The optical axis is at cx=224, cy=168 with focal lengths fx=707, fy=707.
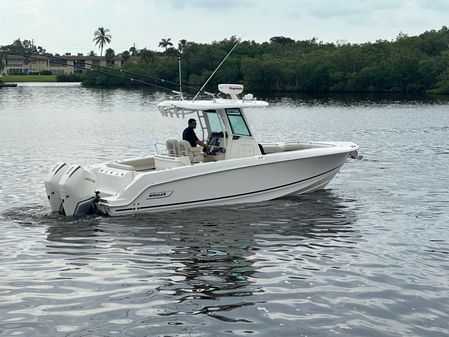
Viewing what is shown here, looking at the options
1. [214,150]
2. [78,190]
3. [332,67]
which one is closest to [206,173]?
[214,150]

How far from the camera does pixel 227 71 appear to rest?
142 metres

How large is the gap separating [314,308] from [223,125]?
8890 mm

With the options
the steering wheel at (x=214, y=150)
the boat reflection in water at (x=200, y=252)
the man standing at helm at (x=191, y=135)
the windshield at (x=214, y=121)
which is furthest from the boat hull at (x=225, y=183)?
the windshield at (x=214, y=121)

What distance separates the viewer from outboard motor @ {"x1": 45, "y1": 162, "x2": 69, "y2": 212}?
54.0 feet

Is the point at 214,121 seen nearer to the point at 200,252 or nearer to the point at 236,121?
the point at 236,121

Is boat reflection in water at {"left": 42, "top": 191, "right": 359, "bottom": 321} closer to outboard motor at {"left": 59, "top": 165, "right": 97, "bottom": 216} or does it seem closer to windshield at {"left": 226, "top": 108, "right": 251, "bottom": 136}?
outboard motor at {"left": 59, "top": 165, "right": 97, "bottom": 216}

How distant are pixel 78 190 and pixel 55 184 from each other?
553 mm

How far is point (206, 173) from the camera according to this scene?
1747 cm

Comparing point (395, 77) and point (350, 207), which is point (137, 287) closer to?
point (350, 207)

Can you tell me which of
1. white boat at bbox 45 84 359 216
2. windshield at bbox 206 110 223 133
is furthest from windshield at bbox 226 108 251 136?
windshield at bbox 206 110 223 133

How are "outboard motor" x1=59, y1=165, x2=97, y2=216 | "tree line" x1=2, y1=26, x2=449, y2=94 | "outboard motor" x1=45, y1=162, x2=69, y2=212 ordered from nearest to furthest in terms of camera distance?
"outboard motor" x1=59, y1=165, x2=97, y2=216 → "outboard motor" x1=45, y1=162, x2=69, y2=212 → "tree line" x1=2, y1=26, x2=449, y2=94

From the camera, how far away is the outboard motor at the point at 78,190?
642 inches

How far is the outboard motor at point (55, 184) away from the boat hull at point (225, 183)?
1.01 metres

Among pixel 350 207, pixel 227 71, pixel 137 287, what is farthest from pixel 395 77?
pixel 137 287
